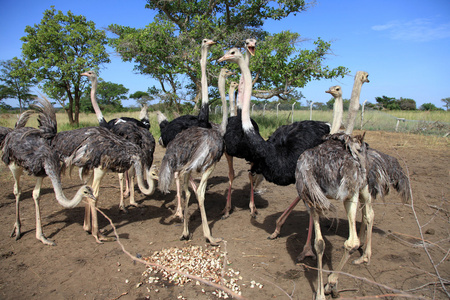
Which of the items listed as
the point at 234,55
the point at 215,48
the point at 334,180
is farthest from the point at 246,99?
the point at 215,48

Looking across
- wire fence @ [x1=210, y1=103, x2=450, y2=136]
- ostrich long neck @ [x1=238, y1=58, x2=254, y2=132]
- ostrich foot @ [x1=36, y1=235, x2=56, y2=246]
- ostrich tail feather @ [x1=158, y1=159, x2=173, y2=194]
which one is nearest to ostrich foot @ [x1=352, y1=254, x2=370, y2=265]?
ostrich long neck @ [x1=238, y1=58, x2=254, y2=132]

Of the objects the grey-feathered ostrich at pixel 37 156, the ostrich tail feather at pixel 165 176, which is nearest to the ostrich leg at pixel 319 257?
the ostrich tail feather at pixel 165 176

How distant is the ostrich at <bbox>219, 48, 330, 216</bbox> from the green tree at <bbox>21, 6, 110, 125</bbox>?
12731 millimetres

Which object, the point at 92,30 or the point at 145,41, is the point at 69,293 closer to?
the point at 145,41

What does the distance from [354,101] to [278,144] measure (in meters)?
1.11

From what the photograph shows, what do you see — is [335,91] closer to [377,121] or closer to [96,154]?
[96,154]

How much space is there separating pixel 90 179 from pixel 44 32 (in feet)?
43.5

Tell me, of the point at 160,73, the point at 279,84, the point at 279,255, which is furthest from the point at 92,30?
the point at 279,255

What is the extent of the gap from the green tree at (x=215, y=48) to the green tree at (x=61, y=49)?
5.01 ft

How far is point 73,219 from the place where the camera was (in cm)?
480

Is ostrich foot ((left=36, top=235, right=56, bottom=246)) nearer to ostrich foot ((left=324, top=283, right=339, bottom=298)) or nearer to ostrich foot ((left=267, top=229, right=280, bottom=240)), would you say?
ostrich foot ((left=267, top=229, right=280, bottom=240))

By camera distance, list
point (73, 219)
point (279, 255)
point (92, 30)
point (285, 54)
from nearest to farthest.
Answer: point (279, 255) < point (73, 219) < point (285, 54) < point (92, 30)

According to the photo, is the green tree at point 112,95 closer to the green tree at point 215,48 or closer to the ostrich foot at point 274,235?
the green tree at point 215,48

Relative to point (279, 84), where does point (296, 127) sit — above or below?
below
